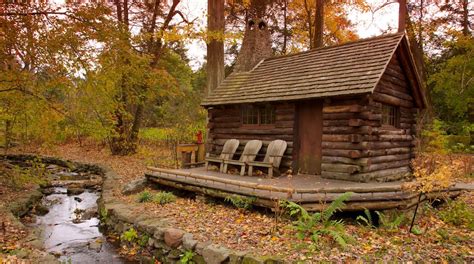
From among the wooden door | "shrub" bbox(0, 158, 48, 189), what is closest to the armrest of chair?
the wooden door

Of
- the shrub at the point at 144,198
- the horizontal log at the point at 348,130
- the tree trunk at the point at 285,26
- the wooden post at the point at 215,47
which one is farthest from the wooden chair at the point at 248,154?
the tree trunk at the point at 285,26

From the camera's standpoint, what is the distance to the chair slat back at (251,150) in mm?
10844

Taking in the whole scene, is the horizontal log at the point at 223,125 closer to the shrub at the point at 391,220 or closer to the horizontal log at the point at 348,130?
the horizontal log at the point at 348,130

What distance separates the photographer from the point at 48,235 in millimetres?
8180

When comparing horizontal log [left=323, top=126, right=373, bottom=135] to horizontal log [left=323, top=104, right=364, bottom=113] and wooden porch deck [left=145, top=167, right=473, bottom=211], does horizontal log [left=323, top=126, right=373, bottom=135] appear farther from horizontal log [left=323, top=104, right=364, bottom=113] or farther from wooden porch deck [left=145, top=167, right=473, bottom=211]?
wooden porch deck [left=145, top=167, right=473, bottom=211]

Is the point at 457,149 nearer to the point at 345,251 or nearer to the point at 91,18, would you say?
the point at 345,251

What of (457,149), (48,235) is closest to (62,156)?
(48,235)

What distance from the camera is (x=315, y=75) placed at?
10.6 m

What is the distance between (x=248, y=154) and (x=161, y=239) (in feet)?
15.6

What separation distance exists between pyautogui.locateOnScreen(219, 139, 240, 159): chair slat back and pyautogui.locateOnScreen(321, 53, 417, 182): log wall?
3160 mm

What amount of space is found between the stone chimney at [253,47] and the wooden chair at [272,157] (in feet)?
16.5

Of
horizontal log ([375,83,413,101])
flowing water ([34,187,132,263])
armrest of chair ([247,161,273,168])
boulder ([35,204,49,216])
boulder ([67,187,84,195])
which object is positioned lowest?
flowing water ([34,187,132,263])

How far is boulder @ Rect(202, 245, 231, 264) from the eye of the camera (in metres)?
5.60

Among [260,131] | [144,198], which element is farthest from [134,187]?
[260,131]
